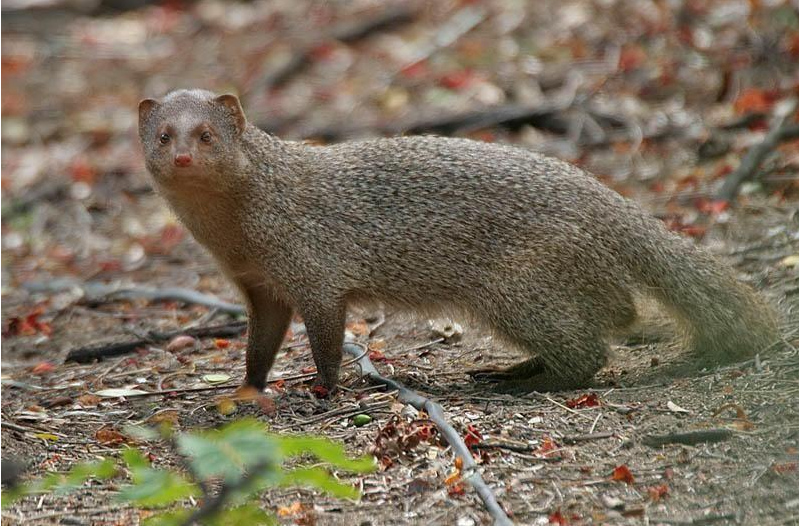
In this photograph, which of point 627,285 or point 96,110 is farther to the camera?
point 96,110

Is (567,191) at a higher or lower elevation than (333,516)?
higher

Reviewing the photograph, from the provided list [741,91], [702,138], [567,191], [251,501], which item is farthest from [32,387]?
[741,91]

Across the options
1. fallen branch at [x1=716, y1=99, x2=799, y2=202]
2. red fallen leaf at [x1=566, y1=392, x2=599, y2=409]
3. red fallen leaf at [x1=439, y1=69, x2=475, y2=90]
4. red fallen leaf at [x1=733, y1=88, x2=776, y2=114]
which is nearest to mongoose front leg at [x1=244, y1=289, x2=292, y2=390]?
red fallen leaf at [x1=566, y1=392, x2=599, y2=409]

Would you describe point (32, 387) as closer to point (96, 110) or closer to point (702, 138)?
point (702, 138)

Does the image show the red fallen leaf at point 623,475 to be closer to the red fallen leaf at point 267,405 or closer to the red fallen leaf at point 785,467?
the red fallen leaf at point 785,467

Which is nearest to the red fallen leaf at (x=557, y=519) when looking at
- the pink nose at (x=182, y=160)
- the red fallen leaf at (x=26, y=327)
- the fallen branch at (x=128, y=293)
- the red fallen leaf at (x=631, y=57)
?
the pink nose at (x=182, y=160)

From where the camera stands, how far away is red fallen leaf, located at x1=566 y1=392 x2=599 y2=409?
5.01m

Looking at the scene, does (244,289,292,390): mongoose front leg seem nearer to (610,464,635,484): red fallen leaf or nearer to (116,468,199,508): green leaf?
(610,464,635,484): red fallen leaf

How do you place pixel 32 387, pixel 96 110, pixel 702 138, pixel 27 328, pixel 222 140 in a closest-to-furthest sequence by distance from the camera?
pixel 222 140 < pixel 32 387 < pixel 27 328 < pixel 702 138 < pixel 96 110

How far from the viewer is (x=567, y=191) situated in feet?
18.5

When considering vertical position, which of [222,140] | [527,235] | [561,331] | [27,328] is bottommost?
[27,328]

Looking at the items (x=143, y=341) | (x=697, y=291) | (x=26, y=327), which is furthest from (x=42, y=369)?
(x=697, y=291)

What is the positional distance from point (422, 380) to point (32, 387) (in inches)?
87.7

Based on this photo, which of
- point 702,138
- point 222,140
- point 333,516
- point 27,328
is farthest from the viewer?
point 702,138
